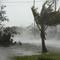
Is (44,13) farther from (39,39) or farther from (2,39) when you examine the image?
(2,39)

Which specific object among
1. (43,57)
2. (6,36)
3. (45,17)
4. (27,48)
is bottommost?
(43,57)

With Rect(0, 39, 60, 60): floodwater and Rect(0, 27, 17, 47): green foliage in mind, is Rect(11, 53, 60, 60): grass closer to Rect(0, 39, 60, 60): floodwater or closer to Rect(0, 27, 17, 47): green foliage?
Rect(0, 39, 60, 60): floodwater

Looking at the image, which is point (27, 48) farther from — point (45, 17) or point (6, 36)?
point (45, 17)

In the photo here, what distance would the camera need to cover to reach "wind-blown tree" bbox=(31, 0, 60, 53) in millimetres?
3801

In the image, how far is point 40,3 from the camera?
3.81 metres

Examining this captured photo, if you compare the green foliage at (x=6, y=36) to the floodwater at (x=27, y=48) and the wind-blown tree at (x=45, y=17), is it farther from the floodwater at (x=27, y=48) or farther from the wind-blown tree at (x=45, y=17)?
the wind-blown tree at (x=45, y=17)

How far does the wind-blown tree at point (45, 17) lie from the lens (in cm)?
380

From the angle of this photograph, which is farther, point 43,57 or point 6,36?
point 6,36

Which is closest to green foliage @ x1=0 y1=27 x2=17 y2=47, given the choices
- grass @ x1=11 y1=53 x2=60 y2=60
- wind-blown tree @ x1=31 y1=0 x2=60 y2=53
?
grass @ x1=11 y1=53 x2=60 y2=60

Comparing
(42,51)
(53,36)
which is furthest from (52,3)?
(42,51)

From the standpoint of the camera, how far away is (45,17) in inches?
150

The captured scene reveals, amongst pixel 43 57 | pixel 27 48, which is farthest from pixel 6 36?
pixel 43 57

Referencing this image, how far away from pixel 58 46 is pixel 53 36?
182 mm

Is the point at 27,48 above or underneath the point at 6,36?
underneath
